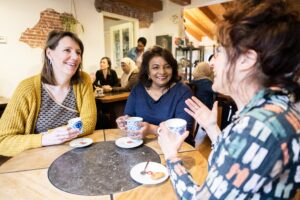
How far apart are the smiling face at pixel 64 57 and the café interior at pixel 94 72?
513 mm

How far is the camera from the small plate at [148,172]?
90cm

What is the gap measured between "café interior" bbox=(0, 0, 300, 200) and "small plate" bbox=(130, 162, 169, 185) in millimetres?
17

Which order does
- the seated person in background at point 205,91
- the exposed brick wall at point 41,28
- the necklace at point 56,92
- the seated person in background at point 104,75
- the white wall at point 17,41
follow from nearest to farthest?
the necklace at point 56,92 < the seated person in background at point 205,91 < the white wall at point 17,41 < the exposed brick wall at point 41,28 < the seated person in background at point 104,75

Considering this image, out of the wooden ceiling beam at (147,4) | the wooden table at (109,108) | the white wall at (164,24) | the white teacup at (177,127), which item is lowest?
the wooden table at (109,108)

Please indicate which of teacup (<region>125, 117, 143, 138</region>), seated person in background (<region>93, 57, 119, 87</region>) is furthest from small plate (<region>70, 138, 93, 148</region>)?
seated person in background (<region>93, 57, 119, 87</region>)

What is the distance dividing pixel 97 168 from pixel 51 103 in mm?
726

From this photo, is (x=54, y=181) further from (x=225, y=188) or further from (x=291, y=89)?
(x=291, y=89)

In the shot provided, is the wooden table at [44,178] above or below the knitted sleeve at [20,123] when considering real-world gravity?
below

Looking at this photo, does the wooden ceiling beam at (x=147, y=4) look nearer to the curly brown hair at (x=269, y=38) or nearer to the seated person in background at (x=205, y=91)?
the seated person in background at (x=205, y=91)

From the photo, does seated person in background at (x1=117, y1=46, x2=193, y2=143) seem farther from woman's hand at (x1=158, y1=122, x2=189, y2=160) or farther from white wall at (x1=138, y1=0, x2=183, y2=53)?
white wall at (x1=138, y1=0, x2=183, y2=53)

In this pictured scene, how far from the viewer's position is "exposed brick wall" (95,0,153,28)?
4766 millimetres

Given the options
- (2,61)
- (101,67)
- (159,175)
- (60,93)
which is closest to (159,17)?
(101,67)

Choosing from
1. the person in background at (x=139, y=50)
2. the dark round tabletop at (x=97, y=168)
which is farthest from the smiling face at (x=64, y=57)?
the person in background at (x=139, y=50)

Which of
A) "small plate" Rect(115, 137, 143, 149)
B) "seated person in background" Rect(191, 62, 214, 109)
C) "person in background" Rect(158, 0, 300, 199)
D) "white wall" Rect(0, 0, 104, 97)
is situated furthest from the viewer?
"white wall" Rect(0, 0, 104, 97)
